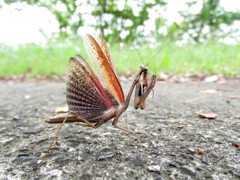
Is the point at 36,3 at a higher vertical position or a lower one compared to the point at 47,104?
higher

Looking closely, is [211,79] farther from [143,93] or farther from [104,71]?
[104,71]

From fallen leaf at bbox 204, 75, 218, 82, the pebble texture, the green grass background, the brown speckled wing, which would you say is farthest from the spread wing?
fallen leaf at bbox 204, 75, 218, 82

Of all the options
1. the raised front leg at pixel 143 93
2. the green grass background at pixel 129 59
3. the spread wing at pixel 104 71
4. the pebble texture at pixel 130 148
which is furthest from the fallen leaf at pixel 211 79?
the spread wing at pixel 104 71

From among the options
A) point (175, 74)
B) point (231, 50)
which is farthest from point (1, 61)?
point (231, 50)

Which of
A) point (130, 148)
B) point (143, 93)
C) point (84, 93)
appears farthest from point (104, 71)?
point (130, 148)

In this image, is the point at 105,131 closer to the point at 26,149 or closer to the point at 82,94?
the point at 82,94

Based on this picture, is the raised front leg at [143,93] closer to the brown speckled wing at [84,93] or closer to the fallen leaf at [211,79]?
the brown speckled wing at [84,93]

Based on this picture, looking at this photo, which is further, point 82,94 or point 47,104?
point 47,104

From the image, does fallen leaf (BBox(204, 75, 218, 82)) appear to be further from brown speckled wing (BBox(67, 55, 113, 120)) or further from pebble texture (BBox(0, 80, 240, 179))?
brown speckled wing (BBox(67, 55, 113, 120))
